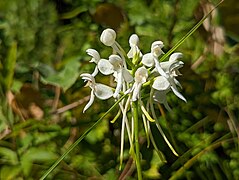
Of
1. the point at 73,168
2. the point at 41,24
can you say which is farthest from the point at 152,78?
the point at 41,24

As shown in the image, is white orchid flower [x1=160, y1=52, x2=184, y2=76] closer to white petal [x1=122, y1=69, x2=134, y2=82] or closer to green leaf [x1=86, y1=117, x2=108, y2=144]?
white petal [x1=122, y1=69, x2=134, y2=82]

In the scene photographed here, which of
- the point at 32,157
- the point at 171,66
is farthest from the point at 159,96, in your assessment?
the point at 32,157

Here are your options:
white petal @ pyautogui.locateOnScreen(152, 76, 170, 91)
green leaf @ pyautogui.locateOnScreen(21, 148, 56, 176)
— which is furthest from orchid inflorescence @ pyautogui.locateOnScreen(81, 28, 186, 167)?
green leaf @ pyautogui.locateOnScreen(21, 148, 56, 176)

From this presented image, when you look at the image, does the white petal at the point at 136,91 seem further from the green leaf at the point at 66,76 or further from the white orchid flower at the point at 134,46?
the green leaf at the point at 66,76

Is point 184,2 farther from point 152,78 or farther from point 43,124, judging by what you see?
point 152,78

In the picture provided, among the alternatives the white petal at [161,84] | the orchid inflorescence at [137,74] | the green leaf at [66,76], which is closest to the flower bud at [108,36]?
the orchid inflorescence at [137,74]

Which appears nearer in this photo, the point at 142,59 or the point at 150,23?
the point at 142,59
